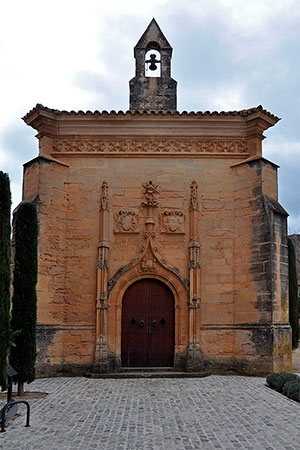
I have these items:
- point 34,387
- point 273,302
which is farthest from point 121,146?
point 34,387

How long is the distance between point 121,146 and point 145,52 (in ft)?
14.5

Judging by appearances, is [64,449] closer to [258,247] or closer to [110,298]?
[110,298]

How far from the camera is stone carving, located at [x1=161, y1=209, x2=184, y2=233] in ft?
45.0

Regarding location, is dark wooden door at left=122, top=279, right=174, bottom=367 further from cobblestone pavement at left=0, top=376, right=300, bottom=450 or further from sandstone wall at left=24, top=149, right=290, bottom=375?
cobblestone pavement at left=0, top=376, right=300, bottom=450

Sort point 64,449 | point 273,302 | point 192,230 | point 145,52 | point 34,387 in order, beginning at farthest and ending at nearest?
point 145,52
point 192,230
point 273,302
point 34,387
point 64,449

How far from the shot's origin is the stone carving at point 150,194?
13789 millimetres

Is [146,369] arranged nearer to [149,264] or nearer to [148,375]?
[148,375]

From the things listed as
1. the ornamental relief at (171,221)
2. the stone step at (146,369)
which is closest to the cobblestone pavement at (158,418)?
the stone step at (146,369)

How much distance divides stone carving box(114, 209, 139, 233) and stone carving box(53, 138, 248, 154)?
1.85 metres

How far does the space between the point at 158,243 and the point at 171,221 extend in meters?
0.71

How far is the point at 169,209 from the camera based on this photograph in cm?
1391

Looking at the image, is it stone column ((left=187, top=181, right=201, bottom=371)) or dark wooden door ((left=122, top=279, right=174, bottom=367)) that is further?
dark wooden door ((left=122, top=279, right=174, bottom=367))

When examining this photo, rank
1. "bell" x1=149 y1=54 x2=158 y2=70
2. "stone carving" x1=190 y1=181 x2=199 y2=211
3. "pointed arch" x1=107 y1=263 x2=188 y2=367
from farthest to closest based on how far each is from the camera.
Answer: "bell" x1=149 y1=54 x2=158 y2=70 → "stone carving" x1=190 y1=181 x2=199 y2=211 → "pointed arch" x1=107 y1=263 x2=188 y2=367

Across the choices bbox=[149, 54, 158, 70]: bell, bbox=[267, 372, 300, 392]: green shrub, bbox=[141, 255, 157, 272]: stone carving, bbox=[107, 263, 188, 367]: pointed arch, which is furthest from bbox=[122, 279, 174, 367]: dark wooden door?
bbox=[149, 54, 158, 70]: bell
